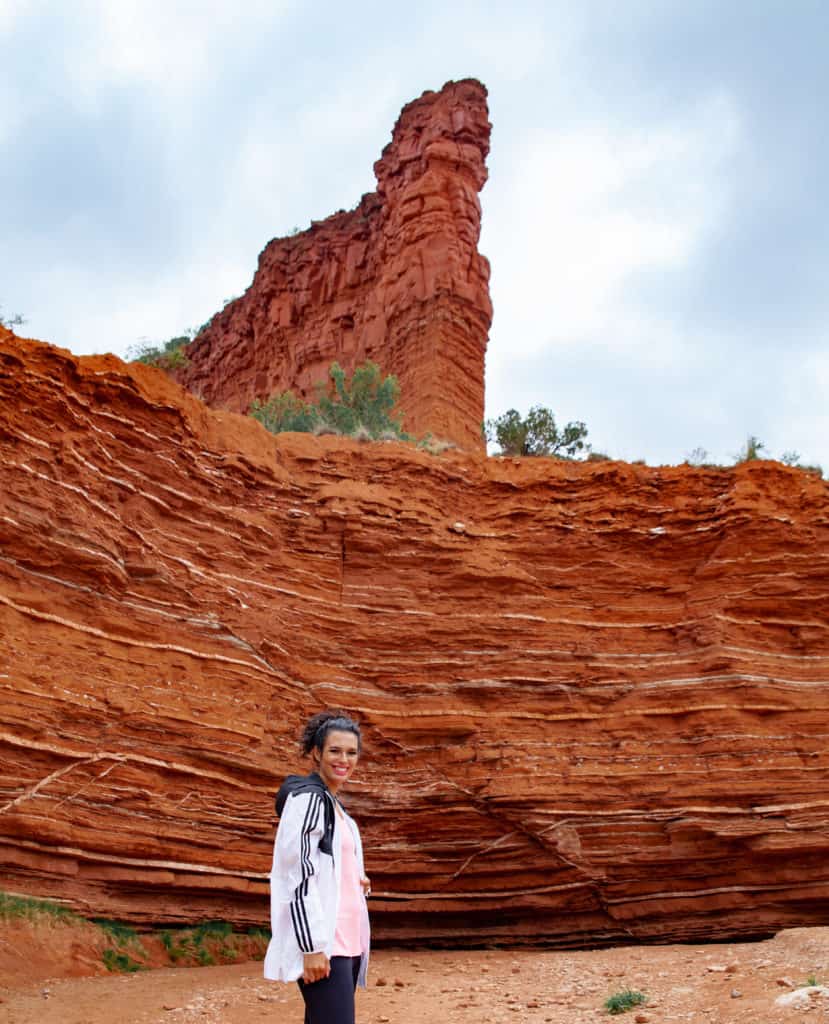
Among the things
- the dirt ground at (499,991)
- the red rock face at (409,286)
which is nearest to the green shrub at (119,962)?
the dirt ground at (499,991)

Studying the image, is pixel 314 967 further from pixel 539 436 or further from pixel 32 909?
pixel 539 436

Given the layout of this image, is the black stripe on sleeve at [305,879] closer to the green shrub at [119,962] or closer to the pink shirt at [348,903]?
the pink shirt at [348,903]

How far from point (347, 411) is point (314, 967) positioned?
13.4m

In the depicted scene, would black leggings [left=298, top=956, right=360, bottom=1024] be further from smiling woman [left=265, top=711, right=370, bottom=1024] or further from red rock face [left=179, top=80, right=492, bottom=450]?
red rock face [left=179, top=80, right=492, bottom=450]

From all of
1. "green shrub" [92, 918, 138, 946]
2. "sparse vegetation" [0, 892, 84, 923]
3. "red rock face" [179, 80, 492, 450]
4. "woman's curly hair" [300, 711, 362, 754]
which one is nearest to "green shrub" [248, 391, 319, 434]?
"red rock face" [179, 80, 492, 450]

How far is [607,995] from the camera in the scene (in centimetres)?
638

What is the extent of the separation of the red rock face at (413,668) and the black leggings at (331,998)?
4630 millimetres

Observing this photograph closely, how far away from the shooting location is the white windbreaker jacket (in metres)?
2.89

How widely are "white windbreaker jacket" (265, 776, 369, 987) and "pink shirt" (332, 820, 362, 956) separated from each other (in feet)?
0.19

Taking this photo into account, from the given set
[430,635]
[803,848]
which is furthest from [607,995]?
[430,635]

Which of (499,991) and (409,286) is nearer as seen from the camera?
(499,991)

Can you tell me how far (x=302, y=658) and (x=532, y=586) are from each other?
2662mm

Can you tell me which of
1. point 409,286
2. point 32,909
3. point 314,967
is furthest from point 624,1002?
point 409,286

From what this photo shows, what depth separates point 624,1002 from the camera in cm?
593
